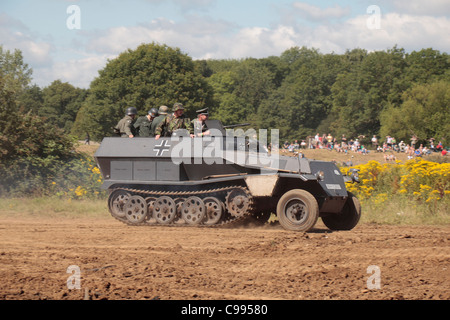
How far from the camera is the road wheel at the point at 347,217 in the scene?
46.2 ft

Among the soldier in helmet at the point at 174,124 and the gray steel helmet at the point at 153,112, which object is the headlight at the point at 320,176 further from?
the gray steel helmet at the point at 153,112

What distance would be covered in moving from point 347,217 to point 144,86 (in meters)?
42.5

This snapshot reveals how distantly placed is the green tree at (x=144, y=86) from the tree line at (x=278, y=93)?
3.5 inches

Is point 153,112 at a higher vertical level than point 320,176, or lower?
higher

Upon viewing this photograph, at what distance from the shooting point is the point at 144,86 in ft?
180

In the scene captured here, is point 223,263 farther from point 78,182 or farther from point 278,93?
point 278,93

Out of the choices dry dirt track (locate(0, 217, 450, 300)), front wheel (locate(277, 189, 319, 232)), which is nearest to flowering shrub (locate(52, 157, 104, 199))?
dry dirt track (locate(0, 217, 450, 300))

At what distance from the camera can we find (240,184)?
14.3 metres

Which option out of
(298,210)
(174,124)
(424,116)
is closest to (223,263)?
(298,210)

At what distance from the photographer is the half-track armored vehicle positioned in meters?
13.4

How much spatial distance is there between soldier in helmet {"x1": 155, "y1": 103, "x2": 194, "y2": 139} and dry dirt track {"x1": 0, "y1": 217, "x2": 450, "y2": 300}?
250cm

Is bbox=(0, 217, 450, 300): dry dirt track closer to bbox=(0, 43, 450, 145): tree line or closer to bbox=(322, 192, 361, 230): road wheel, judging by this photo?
bbox=(322, 192, 361, 230): road wheel
